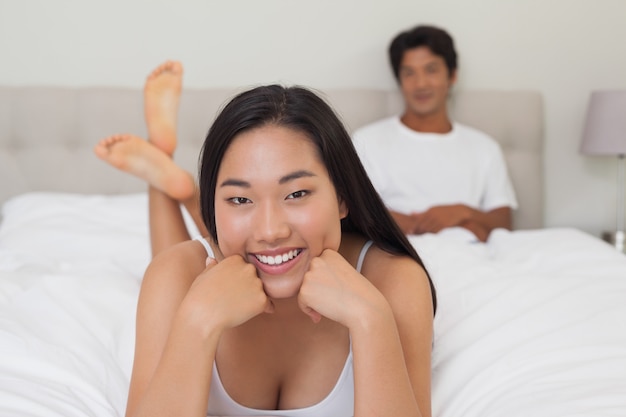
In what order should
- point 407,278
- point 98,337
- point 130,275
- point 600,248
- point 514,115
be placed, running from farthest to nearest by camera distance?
point 514,115
point 600,248
point 130,275
point 98,337
point 407,278

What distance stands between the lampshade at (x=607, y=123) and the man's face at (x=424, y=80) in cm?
57

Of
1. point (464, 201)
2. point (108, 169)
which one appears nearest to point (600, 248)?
point (464, 201)

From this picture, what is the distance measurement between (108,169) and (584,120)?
1932 millimetres

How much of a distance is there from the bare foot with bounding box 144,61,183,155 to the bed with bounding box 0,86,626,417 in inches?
14.4

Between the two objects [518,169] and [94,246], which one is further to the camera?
[518,169]

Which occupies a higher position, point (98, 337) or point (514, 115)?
point (514, 115)

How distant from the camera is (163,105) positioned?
1.86 meters

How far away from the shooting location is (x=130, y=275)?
1773mm

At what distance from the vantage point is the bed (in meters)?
1.15

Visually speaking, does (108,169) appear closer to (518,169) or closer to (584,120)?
(518,169)

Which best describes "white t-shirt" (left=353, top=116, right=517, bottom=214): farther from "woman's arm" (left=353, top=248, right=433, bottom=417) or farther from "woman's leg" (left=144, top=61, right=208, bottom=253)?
"woman's arm" (left=353, top=248, right=433, bottom=417)

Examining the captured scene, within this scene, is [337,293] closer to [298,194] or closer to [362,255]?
[298,194]

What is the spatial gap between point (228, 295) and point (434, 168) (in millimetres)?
1699

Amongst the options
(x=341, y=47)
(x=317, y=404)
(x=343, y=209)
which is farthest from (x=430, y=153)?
(x=317, y=404)
